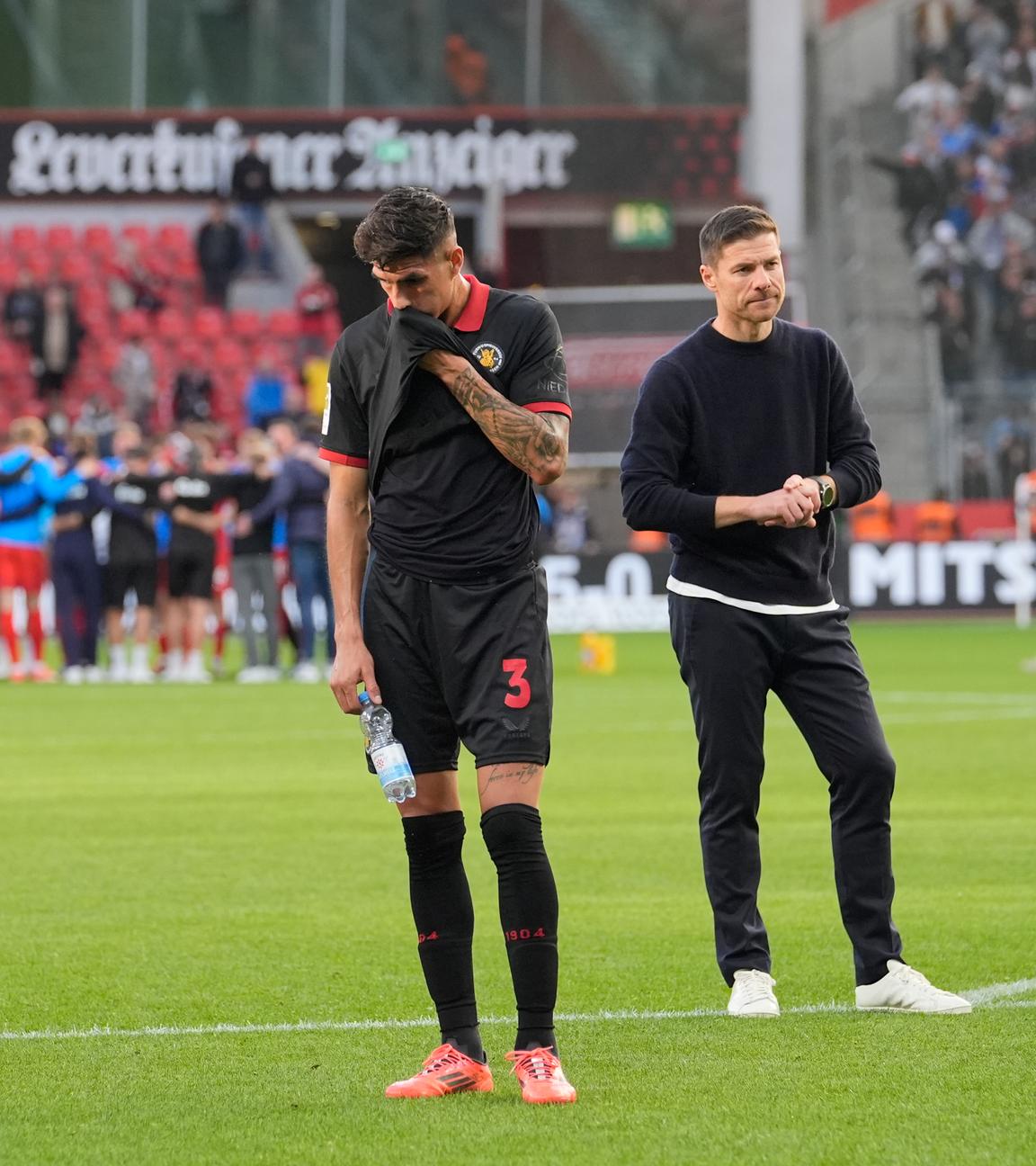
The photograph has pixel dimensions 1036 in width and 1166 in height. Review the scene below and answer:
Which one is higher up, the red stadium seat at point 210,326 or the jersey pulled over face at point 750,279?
the red stadium seat at point 210,326

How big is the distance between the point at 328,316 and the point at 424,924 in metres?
29.8

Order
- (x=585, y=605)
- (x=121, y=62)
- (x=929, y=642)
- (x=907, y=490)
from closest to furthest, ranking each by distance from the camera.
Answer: (x=929, y=642), (x=585, y=605), (x=907, y=490), (x=121, y=62)

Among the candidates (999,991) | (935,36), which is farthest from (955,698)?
(935,36)

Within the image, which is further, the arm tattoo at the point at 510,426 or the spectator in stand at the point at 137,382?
the spectator in stand at the point at 137,382

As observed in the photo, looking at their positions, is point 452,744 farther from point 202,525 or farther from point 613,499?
point 613,499

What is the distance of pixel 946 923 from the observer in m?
7.54

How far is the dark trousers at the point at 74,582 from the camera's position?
832 inches

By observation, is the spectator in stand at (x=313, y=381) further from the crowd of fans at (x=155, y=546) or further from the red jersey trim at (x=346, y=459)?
the red jersey trim at (x=346, y=459)

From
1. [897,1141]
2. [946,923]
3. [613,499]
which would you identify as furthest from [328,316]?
[897,1141]

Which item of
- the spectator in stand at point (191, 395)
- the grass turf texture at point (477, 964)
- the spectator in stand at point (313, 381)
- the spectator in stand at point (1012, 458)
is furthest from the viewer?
the spectator in stand at point (313, 381)

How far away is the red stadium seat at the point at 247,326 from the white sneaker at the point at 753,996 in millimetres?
29835

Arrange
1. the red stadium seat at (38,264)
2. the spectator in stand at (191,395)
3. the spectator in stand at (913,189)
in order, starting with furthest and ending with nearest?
the spectator in stand at (913,189) → the red stadium seat at (38,264) → the spectator in stand at (191,395)

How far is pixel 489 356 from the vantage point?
5176 millimetres

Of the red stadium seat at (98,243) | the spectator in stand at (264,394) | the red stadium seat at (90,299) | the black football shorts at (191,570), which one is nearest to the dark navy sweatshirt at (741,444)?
the black football shorts at (191,570)
